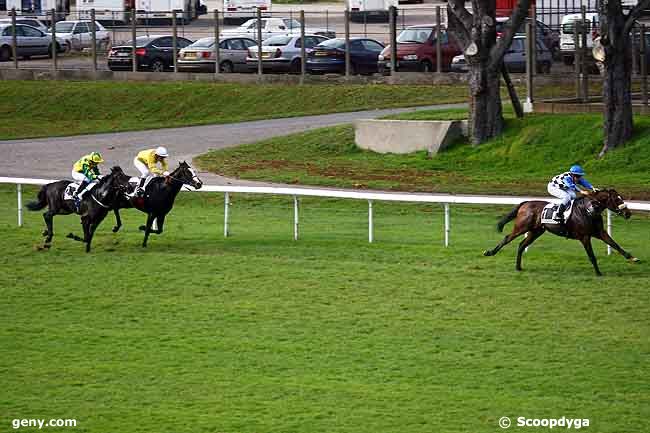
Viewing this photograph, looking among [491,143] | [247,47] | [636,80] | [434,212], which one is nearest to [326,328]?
[434,212]

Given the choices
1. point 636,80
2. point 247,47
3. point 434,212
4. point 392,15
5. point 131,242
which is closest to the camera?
point 131,242

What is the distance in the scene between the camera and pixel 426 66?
42.0 metres

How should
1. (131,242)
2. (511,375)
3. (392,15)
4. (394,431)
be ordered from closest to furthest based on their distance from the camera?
1. (394,431)
2. (511,375)
3. (131,242)
4. (392,15)

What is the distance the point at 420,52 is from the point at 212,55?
328 inches

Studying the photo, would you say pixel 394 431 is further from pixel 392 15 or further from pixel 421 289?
pixel 392 15

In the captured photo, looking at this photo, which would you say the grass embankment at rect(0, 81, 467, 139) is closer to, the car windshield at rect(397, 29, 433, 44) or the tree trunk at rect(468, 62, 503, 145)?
the car windshield at rect(397, 29, 433, 44)

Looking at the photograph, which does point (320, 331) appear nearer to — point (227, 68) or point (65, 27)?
point (227, 68)

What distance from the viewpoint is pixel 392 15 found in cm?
3956

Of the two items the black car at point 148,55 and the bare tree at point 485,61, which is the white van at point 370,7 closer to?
the black car at point 148,55

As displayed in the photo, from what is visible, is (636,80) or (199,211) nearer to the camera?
(199,211)

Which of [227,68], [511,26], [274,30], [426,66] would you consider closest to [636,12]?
[511,26]

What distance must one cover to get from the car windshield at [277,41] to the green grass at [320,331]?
23114 millimetres

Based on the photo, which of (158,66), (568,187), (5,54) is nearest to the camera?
(568,187)

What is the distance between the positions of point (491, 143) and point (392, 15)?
10.8 meters
